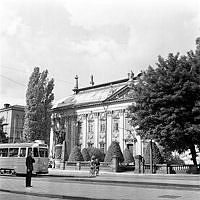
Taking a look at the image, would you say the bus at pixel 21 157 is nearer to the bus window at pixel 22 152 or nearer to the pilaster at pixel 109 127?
the bus window at pixel 22 152

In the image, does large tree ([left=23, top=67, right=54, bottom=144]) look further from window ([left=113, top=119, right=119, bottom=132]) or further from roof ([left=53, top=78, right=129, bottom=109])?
window ([left=113, top=119, right=119, bottom=132])

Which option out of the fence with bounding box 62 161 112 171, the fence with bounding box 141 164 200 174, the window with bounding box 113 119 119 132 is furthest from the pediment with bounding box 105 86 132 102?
the fence with bounding box 141 164 200 174

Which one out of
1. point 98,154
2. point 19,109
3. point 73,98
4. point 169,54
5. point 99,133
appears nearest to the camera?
point 169,54

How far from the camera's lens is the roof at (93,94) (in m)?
64.2

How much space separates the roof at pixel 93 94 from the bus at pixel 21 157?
1279 inches

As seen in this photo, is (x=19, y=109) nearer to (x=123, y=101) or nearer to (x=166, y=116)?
(x=123, y=101)

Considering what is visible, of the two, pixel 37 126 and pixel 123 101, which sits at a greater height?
pixel 123 101

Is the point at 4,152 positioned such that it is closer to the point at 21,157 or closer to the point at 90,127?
the point at 21,157

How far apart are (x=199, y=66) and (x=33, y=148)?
1717cm

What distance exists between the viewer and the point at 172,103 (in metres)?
31.5

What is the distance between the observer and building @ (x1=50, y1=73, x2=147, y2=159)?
58625 mm

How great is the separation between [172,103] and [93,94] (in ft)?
126

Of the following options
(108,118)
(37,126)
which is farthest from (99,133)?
(37,126)

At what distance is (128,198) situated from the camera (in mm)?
12469
